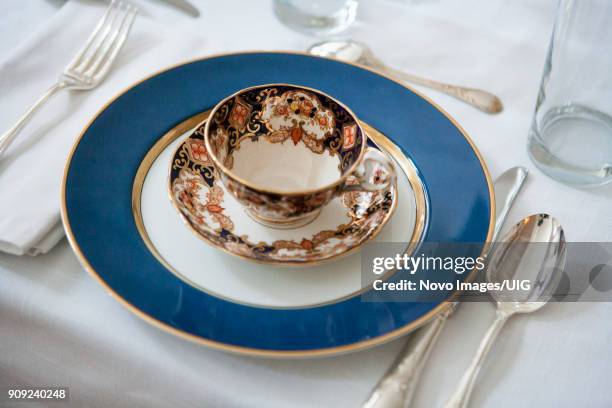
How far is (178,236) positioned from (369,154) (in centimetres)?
16

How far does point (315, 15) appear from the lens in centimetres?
71

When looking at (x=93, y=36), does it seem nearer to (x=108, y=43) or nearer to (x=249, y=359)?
(x=108, y=43)

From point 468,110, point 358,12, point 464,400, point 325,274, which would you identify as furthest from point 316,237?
point 358,12

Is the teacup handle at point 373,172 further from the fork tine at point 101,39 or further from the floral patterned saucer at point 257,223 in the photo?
the fork tine at point 101,39

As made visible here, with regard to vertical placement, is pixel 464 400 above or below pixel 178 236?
below

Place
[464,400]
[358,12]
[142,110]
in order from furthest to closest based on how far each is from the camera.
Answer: [358,12] → [142,110] → [464,400]

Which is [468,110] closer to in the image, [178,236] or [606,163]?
[606,163]

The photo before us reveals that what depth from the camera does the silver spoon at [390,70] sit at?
2.04 feet

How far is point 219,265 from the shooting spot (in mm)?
428

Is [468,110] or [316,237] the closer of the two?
[316,237]

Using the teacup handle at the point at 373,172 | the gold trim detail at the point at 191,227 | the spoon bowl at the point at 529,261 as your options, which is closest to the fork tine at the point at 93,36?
the gold trim detail at the point at 191,227

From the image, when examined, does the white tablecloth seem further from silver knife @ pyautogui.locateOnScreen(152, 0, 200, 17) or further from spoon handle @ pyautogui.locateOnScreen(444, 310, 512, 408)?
silver knife @ pyautogui.locateOnScreen(152, 0, 200, 17)

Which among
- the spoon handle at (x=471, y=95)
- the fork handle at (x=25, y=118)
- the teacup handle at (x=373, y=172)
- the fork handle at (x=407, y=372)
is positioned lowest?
the fork handle at (x=407, y=372)

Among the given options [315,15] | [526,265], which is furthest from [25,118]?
[526,265]
